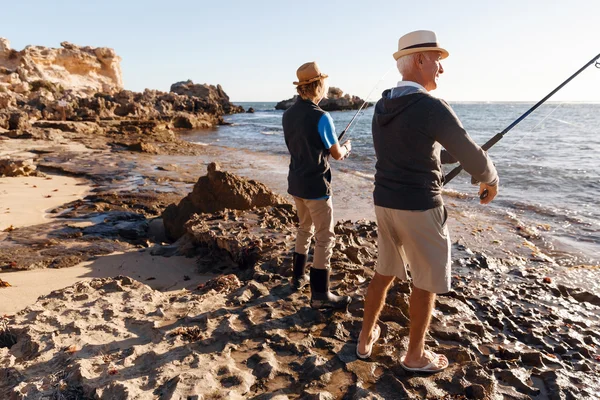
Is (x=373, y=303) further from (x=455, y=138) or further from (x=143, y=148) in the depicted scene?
(x=143, y=148)

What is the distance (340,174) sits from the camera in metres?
13.6

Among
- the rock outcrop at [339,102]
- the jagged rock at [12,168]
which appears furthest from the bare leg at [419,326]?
the rock outcrop at [339,102]

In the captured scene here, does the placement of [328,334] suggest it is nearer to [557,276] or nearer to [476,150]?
[476,150]

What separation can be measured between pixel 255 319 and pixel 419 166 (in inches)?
73.2

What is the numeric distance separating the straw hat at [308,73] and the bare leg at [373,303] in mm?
1653

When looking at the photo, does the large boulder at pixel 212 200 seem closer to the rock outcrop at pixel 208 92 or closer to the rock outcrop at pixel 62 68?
the rock outcrop at pixel 62 68

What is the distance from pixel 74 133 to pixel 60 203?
643 inches

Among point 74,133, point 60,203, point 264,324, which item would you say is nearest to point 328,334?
point 264,324

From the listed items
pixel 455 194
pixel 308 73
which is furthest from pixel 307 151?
pixel 455 194

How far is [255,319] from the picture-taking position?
3.42 metres

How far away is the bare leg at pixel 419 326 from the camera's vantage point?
2645 mm

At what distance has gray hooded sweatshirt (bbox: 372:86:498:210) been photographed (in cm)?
230

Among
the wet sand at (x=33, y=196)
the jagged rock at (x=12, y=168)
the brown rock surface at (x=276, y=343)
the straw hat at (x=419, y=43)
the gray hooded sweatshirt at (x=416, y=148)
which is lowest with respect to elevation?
the wet sand at (x=33, y=196)

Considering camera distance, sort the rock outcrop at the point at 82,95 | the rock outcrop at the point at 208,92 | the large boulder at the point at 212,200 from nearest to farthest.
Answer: the large boulder at the point at 212,200 → the rock outcrop at the point at 82,95 → the rock outcrop at the point at 208,92
